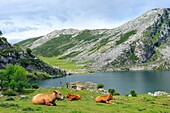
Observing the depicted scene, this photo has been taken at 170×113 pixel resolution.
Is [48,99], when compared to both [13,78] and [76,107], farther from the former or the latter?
[13,78]

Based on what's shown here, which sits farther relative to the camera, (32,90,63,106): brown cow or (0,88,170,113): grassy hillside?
(32,90,63,106): brown cow

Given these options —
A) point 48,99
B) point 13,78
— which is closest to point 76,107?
point 48,99

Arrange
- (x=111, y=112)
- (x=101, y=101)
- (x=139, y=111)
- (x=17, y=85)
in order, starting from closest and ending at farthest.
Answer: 1. (x=111, y=112)
2. (x=139, y=111)
3. (x=101, y=101)
4. (x=17, y=85)

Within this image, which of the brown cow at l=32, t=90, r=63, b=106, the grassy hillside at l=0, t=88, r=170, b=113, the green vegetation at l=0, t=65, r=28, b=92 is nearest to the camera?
the grassy hillside at l=0, t=88, r=170, b=113

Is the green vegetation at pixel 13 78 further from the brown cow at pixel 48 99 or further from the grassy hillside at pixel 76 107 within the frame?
the brown cow at pixel 48 99

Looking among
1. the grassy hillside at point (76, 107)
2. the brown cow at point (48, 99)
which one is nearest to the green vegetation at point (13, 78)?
the grassy hillside at point (76, 107)

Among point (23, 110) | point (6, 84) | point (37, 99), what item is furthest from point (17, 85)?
point (23, 110)

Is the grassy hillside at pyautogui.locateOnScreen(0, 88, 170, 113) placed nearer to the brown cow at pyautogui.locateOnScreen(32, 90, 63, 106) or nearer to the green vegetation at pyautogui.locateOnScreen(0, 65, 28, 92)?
the brown cow at pyautogui.locateOnScreen(32, 90, 63, 106)

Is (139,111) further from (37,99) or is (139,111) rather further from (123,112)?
(37,99)

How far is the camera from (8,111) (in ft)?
86.5

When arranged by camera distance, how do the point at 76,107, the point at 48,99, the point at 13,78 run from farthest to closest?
1. the point at 13,78
2. the point at 76,107
3. the point at 48,99

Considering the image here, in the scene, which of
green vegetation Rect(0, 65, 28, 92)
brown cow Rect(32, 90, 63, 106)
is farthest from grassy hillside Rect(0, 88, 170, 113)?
green vegetation Rect(0, 65, 28, 92)

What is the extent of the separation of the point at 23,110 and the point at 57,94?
20.0 ft

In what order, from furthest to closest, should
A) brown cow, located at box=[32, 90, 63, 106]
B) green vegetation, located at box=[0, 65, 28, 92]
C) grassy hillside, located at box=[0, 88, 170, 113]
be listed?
green vegetation, located at box=[0, 65, 28, 92] → brown cow, located at box=[32, 90, 63, 106] → grassy hillside, located at box=[0, 88, 170, 113]
